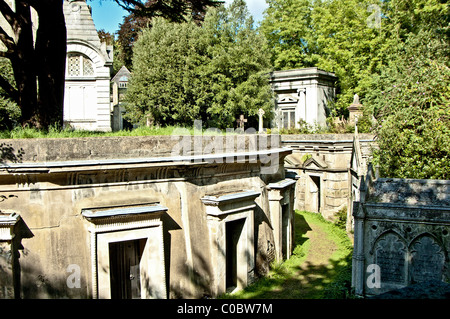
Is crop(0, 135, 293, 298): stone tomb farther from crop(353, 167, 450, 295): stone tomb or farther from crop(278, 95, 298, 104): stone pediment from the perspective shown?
crop(278, 95, 298, 104): stone pediment

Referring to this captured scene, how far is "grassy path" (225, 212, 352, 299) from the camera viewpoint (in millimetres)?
9453

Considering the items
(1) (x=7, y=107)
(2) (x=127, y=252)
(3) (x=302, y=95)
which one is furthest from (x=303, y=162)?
(1) (x=7, y=107)

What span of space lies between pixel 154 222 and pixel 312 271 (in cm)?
571

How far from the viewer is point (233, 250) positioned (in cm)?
1002

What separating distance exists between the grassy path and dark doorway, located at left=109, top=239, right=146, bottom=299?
2.37 metres

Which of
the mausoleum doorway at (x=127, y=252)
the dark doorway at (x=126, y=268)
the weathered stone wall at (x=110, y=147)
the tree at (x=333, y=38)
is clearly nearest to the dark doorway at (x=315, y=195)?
the tree at (x=333, y=38)

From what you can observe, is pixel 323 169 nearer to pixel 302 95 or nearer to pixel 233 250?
pixel 233 250

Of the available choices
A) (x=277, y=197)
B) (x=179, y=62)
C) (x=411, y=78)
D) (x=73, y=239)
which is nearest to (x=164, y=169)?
(x=73, y=239)

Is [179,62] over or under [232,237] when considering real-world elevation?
over

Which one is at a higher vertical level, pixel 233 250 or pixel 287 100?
pixel 287 100

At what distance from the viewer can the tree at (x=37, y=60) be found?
977 centimetres

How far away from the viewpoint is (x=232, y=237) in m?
10.0
